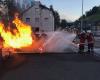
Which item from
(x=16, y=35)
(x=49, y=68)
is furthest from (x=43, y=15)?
(x=49, y=68)

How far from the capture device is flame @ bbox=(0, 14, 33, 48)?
2192cm

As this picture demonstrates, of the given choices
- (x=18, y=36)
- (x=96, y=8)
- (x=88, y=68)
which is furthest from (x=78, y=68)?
(x=96, y=8)

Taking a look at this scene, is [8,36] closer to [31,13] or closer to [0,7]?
[0,7]

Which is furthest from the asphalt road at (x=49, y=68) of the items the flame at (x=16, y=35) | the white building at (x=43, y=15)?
the white building at (x=43, y=15)

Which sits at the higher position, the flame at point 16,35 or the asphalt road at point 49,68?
the flame at point 16,35

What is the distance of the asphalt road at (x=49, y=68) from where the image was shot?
1659cm

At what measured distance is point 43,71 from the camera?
17.3 meters

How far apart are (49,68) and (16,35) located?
6.55 meters

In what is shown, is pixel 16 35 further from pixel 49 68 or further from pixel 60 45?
pixel 60 45

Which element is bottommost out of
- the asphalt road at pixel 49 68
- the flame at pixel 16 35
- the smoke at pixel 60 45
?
the smoke at pixel 60 45

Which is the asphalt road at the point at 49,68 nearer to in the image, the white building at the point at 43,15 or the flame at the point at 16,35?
the flame at the point at 16,35

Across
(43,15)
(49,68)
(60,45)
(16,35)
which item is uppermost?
(16,35)

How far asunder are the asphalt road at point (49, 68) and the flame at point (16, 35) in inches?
98.6

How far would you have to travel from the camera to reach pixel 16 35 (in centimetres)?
2402
